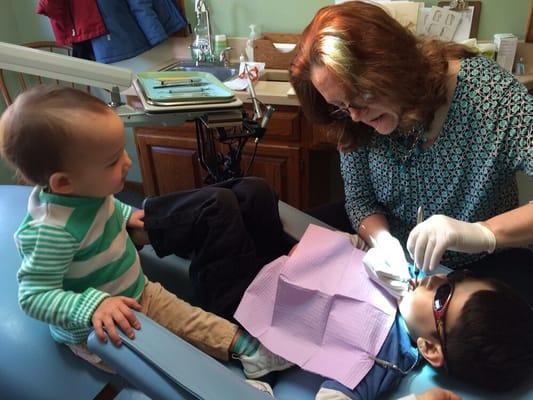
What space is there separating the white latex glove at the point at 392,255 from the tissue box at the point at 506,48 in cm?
105

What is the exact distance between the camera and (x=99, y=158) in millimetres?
899

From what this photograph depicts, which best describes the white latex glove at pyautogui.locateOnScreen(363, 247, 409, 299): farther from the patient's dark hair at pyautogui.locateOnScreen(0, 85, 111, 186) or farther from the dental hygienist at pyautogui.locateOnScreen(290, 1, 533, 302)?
the patient's dark hair at pyautogui.locateOnScreen(0, 85, 111, 186)

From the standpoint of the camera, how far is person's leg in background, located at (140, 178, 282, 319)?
1143mm

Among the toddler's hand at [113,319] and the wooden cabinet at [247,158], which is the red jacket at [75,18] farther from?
the toddler's hand at [113,319]

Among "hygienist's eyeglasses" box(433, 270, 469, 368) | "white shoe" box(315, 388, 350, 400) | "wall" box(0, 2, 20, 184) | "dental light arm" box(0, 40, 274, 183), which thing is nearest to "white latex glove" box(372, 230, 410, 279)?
"hygienist's eyeglasses" box(433, 270, 469, 368)

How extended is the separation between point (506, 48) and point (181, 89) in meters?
1.33

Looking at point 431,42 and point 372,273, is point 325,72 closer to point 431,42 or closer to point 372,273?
point 431,42

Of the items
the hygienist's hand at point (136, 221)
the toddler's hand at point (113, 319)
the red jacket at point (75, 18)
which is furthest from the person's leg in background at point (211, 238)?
the red jacket at point (75, 18)

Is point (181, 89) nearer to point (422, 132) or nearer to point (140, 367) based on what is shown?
point (422, 132)

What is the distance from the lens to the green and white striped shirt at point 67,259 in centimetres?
88

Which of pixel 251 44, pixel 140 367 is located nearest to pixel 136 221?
pixel 140 367

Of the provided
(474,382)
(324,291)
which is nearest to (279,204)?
(324,291)

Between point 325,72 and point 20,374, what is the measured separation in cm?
97

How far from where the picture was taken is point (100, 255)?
100 centimetres
